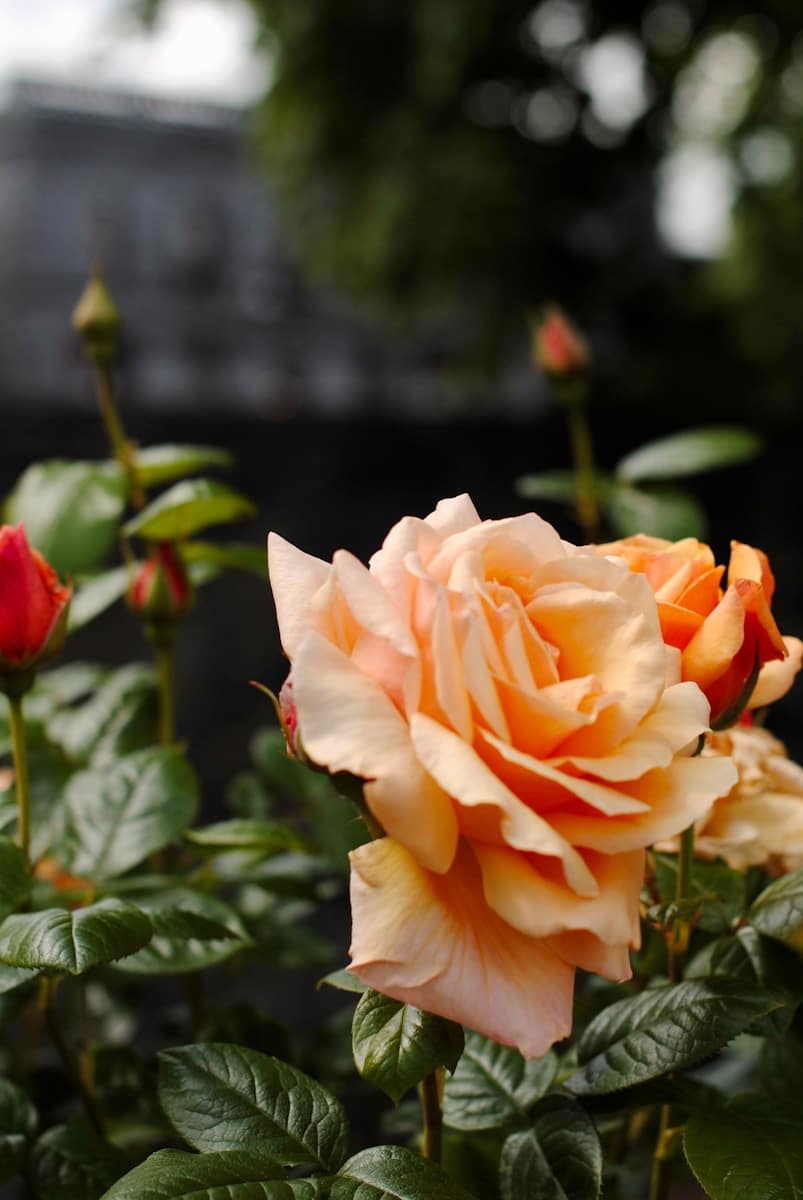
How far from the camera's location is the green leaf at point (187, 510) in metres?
0.39

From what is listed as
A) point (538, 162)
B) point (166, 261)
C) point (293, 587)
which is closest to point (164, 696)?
point (293, 587)

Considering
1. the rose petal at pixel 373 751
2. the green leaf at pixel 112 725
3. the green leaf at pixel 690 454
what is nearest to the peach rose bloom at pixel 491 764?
the rose petal at pixel 373 751

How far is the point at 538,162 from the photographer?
5180 mm

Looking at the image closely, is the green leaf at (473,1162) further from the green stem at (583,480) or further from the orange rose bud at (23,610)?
the green stem at (583,480)

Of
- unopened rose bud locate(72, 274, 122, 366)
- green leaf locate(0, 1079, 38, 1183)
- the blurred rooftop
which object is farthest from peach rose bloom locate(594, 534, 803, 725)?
the blurred rooftop

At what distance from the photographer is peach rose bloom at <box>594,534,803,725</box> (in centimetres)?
23

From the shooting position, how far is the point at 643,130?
532 centimetres

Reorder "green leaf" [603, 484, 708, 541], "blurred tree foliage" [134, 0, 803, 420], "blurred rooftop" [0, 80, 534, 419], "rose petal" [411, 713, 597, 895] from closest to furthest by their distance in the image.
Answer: "rose petal" [411, 713, 597, 895] → "green leaf" [603, 484, 708, 541] → "blurred tree foliage" [134, 0, 803, 420] → "blurred rooftop" [0, 80, 534, 419]

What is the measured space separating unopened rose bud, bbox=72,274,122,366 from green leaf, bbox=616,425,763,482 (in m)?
0.28

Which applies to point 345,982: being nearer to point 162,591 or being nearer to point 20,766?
point 20,766

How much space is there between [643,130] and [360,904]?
576 centimetres

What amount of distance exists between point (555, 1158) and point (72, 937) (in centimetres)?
12

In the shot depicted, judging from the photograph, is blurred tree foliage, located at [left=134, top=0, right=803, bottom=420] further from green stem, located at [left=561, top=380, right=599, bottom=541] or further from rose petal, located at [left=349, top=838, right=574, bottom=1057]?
rose petal, located at [left=349, top=838, right=574, bottom=1057]

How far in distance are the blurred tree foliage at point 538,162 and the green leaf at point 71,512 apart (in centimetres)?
460
